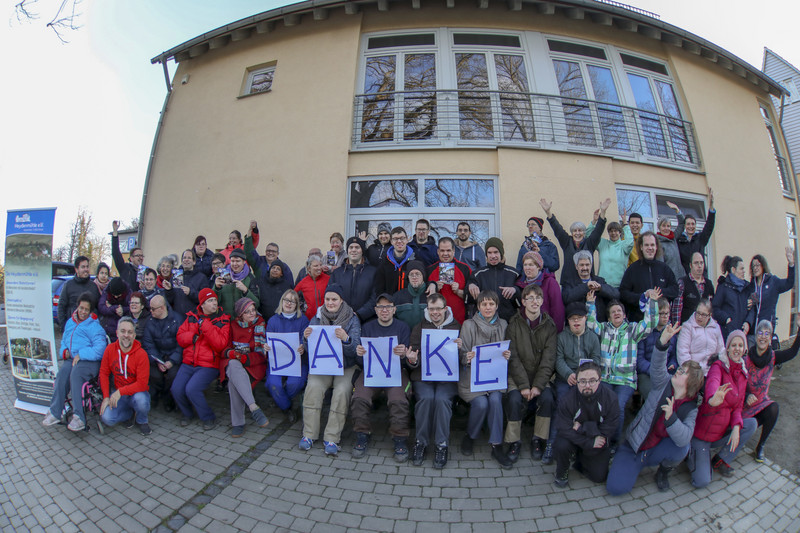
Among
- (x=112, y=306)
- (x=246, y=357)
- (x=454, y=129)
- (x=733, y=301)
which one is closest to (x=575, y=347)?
(x=733, y=301)

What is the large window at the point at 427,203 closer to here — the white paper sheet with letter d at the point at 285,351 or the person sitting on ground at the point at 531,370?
the person sitting on ground at the point at 531,370

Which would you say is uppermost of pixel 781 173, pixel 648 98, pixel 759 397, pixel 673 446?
pixel 648 98

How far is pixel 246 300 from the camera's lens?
457 centimetres

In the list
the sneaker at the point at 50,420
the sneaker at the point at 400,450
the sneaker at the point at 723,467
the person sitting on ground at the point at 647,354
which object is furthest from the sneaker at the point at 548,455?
the sneaker at the point at 50,420

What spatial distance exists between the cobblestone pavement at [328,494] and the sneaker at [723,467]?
3.3 inches

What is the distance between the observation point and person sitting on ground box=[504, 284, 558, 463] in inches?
141

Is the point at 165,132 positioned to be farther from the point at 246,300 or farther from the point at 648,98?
the point at 648,98

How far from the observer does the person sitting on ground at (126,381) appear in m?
4.15

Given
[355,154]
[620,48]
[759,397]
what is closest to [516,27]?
[620,48]

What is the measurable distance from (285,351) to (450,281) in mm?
2212

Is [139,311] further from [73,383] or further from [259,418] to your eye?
[259,418]

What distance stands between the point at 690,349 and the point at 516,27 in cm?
743

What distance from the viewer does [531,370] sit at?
379 centimetres

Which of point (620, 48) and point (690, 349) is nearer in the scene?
point (690, 349)
